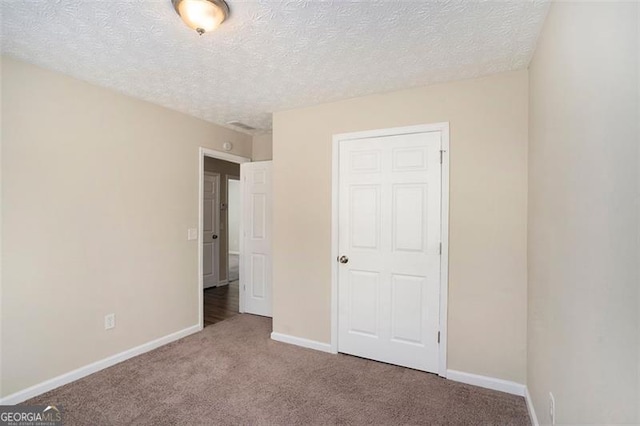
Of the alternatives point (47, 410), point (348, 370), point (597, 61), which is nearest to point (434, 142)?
point (597, 61)

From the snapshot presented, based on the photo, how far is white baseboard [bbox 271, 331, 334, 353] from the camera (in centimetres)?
306

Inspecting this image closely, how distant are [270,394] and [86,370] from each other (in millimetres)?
1601

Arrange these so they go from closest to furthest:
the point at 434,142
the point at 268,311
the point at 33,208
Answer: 1. the point at 33,208
2. the point at 434,142
3. the point at 268,311

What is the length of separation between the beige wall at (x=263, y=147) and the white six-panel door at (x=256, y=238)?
28 cm

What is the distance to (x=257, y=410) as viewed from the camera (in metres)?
2.13

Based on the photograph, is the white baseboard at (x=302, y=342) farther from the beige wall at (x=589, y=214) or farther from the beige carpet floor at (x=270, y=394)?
the beige wall at (x=589, y=214)

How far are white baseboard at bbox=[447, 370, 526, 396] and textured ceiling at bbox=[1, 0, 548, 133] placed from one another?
2.37m

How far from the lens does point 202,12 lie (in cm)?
157

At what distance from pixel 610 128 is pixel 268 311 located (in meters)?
3.82

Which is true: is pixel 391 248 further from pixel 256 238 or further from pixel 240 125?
pixel 240 125

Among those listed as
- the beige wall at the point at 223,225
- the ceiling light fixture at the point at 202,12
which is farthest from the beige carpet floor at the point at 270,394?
the beige wall at the point at 223,225

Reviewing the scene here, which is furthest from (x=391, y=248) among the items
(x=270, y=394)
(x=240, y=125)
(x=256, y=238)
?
(x=240, y=125)

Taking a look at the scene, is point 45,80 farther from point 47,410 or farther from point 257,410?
point 257,410

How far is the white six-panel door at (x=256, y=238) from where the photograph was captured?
404cm
